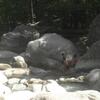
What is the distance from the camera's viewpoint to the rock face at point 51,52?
1825 centimetres

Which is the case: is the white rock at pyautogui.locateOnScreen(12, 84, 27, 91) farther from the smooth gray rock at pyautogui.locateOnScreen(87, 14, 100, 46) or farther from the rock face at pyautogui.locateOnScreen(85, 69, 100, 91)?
the smooth gray rock at pyautogui.locateOnScreen(87, 14, 100, 46)

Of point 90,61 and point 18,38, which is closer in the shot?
point 90,61

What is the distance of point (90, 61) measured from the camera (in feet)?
58.9

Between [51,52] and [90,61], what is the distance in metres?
2.12

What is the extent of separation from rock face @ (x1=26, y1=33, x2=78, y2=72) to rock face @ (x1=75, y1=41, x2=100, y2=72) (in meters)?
0.47

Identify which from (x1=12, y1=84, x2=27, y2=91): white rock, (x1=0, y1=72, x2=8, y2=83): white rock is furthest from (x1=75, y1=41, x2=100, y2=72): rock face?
(x1=12, y1=84, x2=27, y2=91): white rock

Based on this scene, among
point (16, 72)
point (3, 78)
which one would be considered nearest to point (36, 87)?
point (3, 78)

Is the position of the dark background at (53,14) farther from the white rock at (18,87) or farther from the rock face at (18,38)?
the white rock at (18,87)

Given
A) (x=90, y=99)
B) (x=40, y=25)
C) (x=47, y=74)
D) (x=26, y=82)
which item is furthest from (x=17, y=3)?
(x=90, y=99)

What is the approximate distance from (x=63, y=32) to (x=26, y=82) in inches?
413

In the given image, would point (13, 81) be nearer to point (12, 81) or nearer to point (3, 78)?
point (12, 81)

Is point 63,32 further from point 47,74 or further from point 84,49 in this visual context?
point 47,74

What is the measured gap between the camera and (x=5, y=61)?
19922 millimetres

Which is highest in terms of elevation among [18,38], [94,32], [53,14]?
[53,14]
